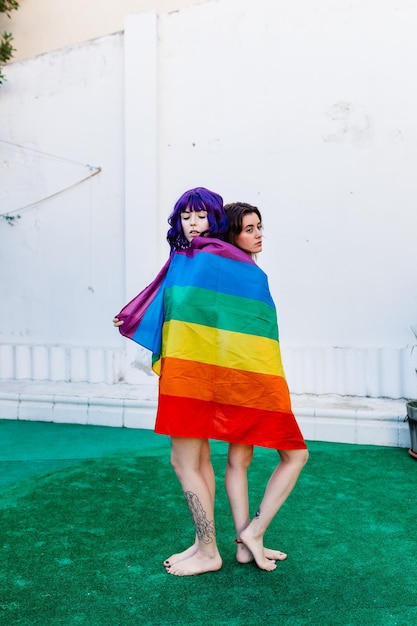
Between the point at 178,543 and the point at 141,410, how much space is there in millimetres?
2000

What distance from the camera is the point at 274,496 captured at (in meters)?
2.27

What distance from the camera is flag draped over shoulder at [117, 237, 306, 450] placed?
220cm

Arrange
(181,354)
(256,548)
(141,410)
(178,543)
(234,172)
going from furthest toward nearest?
(234,172), (141,410), (178,543), (256,548), (181,354)

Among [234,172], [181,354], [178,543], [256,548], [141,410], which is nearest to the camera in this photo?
[181,354]

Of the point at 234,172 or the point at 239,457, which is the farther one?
the point at 234,172

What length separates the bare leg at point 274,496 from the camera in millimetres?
2270

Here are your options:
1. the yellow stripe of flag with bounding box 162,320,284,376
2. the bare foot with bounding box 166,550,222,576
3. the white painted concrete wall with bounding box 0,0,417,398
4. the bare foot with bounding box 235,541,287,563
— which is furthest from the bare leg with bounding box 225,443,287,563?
the white painted concrete wall with bounding box 0,0,417,398

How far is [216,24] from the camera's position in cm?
479

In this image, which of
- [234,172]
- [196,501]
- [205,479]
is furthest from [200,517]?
[234,172]

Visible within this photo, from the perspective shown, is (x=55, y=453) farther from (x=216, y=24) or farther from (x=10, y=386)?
(x=216, y=24)

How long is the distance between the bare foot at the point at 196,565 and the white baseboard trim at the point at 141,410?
197 cm

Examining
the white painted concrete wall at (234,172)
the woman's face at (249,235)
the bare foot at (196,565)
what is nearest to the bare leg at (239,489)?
the bare foot at (196,565)

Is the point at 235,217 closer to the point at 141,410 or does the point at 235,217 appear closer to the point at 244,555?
the point at 244,555

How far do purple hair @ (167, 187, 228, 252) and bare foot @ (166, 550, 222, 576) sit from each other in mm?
1088
